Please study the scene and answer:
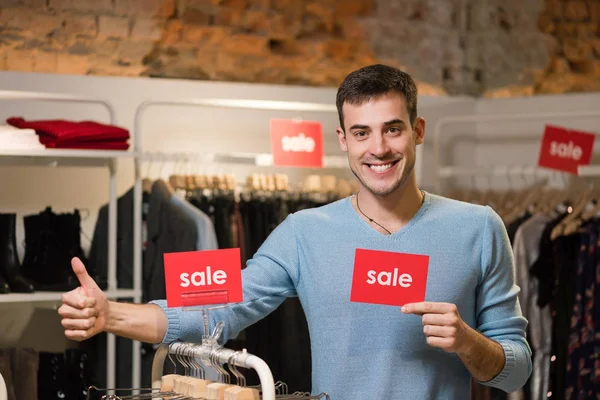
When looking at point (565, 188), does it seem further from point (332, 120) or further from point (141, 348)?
point (141, 348)

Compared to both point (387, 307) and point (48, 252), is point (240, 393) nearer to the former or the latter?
point (387, 307)

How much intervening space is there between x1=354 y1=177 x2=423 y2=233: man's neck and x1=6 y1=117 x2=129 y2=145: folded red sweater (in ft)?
5.62

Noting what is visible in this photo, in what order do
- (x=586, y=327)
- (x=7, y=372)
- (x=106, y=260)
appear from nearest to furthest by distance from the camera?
(x=7, y=372)
(x=586, y=327)
(x=106, y=260)

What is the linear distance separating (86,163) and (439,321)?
2390 mm

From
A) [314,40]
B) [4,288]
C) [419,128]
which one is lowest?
[4,288]

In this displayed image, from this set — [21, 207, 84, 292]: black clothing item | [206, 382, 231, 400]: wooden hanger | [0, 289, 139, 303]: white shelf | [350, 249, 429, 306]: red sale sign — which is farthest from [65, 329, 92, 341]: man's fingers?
[21, 207, 84, 292]: black clothing item

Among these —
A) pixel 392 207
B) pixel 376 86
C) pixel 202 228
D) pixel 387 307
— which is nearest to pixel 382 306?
pixel 387 307

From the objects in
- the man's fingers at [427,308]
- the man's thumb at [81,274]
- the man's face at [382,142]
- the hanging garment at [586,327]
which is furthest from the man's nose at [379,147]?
the hanging garment at [586,327]

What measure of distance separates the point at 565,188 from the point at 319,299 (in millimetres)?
2688

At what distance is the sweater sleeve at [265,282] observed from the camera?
7.43 feet

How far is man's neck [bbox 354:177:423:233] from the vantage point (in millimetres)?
2287

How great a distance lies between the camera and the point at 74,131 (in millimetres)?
3699

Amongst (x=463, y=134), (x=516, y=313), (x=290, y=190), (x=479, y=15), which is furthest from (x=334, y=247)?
(x=479, y=15)

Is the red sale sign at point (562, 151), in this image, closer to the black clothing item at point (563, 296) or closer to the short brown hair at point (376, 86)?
the black clothing item at point (563, 296)
